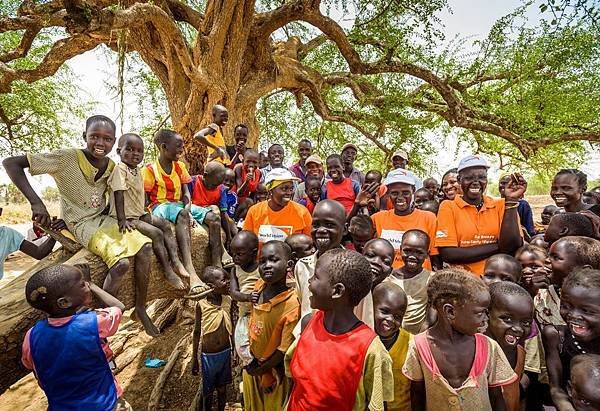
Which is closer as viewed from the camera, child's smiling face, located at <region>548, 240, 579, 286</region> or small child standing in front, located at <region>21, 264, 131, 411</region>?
small child standing in front, located at <region>21, 264, 131, 411</region>

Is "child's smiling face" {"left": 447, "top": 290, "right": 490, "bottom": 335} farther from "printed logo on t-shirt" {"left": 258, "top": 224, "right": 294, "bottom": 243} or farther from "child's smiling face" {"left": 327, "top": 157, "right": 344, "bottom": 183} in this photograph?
"child's smiling face" {"left": 327, "top": 157, "right": 344, "bottom": 183}

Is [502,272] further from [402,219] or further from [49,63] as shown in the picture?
[49,63]

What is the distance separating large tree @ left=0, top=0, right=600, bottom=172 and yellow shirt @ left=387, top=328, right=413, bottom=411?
16.8ft

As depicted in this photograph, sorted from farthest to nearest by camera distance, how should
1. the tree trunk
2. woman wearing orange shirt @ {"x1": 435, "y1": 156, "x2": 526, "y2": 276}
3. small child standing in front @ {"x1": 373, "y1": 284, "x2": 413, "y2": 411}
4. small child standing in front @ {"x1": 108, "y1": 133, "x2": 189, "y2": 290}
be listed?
woman wearing orange shirt @ {"x1": 435, "y1": 156, "x2": 526, "y2": 276} → small child standing in front @ {"x1": 108, "y1": 133, "x2": 189, "y2": 290} → the tree trunk → small child standing in front @ {"x1": 373, "y1": 284, "x2": 413, "y2": 411}

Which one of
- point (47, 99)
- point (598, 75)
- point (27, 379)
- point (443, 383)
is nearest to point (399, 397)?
point (443, 383)

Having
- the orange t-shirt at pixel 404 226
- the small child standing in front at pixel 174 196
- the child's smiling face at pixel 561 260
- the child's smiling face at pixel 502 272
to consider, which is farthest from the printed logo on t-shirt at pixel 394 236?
the small child standing in front at pixel 174 196

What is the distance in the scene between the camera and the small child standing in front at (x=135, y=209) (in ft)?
9.02

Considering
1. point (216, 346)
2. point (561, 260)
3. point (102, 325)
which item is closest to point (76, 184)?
point (102, 325)

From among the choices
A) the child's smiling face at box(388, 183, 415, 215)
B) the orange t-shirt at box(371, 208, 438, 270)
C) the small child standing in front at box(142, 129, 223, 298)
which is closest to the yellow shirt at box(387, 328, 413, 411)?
the orange t-shirt at box(371, 208, 438, 270)

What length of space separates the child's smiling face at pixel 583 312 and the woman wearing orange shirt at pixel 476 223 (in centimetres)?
102

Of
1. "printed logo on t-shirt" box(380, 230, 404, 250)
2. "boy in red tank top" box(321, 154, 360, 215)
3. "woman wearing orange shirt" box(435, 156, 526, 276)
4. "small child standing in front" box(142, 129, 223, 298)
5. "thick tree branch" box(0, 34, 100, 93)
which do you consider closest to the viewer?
"woman wearing orange shirt" box(435, 156, 526, 276)

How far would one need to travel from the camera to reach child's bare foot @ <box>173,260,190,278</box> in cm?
293

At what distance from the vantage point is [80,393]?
1.98 m

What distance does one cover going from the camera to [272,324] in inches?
96.5
